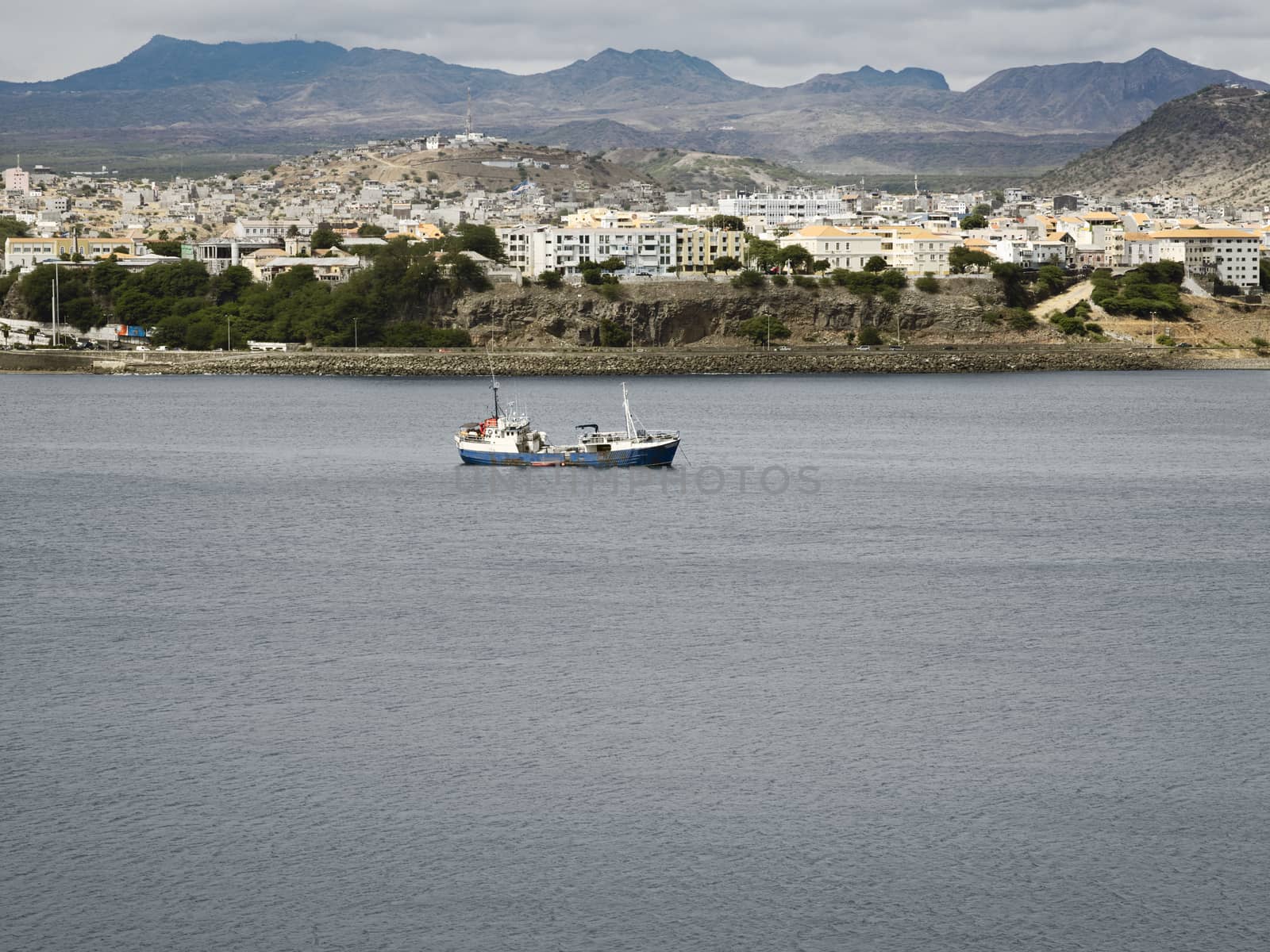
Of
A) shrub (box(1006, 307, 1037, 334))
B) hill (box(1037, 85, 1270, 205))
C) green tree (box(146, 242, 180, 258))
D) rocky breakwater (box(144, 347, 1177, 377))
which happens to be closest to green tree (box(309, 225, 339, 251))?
green tree (box(146, 242, 180, 258))

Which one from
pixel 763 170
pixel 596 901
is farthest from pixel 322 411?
pixel 763 170

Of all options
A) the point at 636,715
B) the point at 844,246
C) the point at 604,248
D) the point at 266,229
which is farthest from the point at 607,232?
the point at 636,715

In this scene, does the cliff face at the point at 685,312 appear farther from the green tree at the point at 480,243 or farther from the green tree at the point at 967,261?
the green tree at the point at 480,243

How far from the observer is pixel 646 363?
61.9 m

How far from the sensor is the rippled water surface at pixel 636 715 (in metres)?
12.6

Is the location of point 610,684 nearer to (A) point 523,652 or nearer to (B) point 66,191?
(A) point 523,652

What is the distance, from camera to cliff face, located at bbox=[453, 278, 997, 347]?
6575 centimetres

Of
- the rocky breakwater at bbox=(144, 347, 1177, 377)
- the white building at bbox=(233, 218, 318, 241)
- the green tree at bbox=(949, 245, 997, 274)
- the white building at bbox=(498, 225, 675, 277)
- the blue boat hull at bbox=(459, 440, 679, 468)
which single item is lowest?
the blue boat hull at bbox=(459, 440, 679, 468)

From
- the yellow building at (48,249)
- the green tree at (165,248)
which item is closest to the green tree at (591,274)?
the green tree at (165,248)

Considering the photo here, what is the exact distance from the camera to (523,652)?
18.9 m

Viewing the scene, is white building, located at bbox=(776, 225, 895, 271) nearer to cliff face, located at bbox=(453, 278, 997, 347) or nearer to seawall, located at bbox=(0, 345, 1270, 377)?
cliff face, located at bbox=(453, 278, 997, 347)

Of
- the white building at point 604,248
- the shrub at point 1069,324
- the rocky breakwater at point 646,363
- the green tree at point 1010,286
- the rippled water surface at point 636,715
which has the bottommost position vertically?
the rippled water surface at point 636,715

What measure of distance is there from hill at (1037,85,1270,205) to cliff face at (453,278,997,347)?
79470mm

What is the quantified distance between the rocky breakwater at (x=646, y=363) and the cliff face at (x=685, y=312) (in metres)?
2.85
